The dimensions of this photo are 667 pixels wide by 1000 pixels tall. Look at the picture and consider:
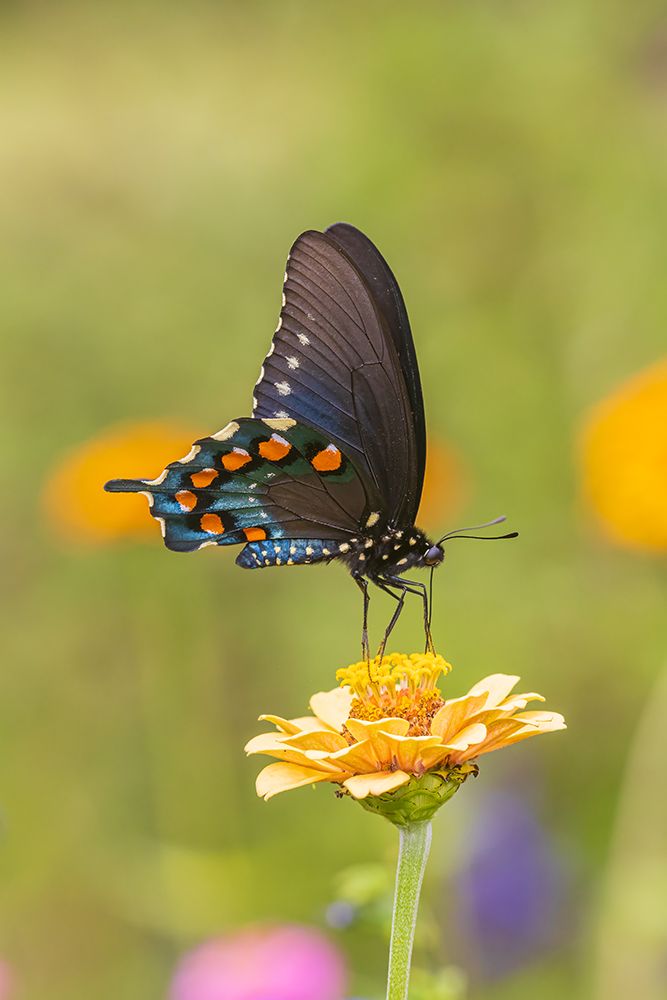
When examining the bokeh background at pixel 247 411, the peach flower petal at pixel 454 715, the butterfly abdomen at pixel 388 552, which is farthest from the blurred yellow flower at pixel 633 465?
the peach flower petal at pixel 454 715

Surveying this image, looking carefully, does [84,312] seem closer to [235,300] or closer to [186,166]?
[235,300]

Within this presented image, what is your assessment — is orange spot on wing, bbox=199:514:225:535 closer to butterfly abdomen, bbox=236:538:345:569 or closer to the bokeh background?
butterfly abdomen, bbox=236:538:345:569

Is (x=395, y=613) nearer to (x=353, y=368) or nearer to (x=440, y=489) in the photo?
(x=353, y=368)

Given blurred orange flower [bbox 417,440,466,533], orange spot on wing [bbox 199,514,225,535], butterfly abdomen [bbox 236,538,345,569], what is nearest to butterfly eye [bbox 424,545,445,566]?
butterfly abdomen [bbox 236,538,345,569]

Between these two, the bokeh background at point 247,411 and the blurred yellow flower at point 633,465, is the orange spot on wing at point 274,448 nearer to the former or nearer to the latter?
the bokeh background at point 247,411

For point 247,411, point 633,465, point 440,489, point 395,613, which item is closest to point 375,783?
point 395,613

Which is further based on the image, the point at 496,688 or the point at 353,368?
the point at 353,368
